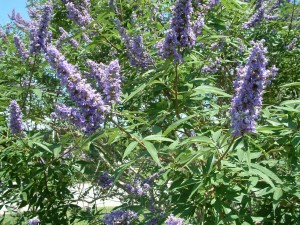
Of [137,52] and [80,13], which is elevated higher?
[80,13]

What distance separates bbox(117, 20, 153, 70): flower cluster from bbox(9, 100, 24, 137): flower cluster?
108cm

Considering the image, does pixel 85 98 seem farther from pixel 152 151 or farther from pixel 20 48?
pixel 20 48

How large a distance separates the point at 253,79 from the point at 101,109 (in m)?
0.96

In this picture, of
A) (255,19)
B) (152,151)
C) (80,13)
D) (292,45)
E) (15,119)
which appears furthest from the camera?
(292,45)

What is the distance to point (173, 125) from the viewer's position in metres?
2.63

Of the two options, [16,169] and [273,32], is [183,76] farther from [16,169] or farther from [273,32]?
[273,32]

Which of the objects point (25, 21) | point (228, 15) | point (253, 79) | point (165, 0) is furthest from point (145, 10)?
point (25, 21)

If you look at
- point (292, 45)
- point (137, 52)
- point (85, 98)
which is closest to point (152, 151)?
point (85, 98)

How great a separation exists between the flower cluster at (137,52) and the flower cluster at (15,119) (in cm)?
108

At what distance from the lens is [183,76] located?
369 cm

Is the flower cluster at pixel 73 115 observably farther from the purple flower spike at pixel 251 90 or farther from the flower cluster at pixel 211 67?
the flower cluster at pixel 211 67

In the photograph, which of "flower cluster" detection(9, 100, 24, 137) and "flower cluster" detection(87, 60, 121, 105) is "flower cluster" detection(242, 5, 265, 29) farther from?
"flower cluster" detection(9, 100, 24, 137)

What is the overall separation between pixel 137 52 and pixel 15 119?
1.19 metres

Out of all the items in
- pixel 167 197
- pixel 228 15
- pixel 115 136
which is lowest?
pixel 167 197
